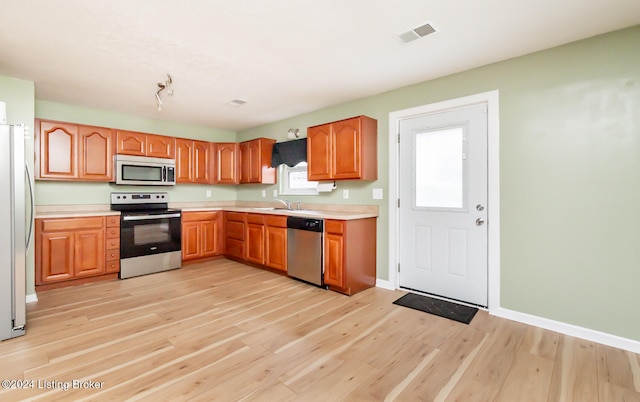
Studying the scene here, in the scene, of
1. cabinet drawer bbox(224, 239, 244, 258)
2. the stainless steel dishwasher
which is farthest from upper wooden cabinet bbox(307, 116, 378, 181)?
cabinet drawer bbox(224, 239, 244, 258)

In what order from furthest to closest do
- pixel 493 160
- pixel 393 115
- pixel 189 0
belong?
pixel 393 115 → pixel 493 160 → pixel 189 0

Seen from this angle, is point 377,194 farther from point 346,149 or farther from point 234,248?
point 234,248

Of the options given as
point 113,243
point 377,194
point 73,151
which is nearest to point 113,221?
point 113,243

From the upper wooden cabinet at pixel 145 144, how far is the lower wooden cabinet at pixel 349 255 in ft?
9.96

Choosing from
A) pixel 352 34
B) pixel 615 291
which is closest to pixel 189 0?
pixel 352 34

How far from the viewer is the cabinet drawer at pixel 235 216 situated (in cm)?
482

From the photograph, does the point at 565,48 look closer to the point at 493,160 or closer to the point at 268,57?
the point at 493,160

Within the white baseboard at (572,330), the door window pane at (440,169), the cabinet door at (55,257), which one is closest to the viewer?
the white baseboard at (572,330)

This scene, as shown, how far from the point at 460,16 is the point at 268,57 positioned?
1.61m

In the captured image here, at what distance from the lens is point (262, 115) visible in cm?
475

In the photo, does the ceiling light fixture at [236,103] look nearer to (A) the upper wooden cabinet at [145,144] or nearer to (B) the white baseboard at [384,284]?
(A) the upper wooden cabinet at [145,144]

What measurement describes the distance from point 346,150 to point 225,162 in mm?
2739

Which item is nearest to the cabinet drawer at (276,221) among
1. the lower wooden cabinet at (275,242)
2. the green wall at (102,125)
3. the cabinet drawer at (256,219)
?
the lower wooden cabinet at (275,242)

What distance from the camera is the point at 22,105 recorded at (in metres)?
3.15
